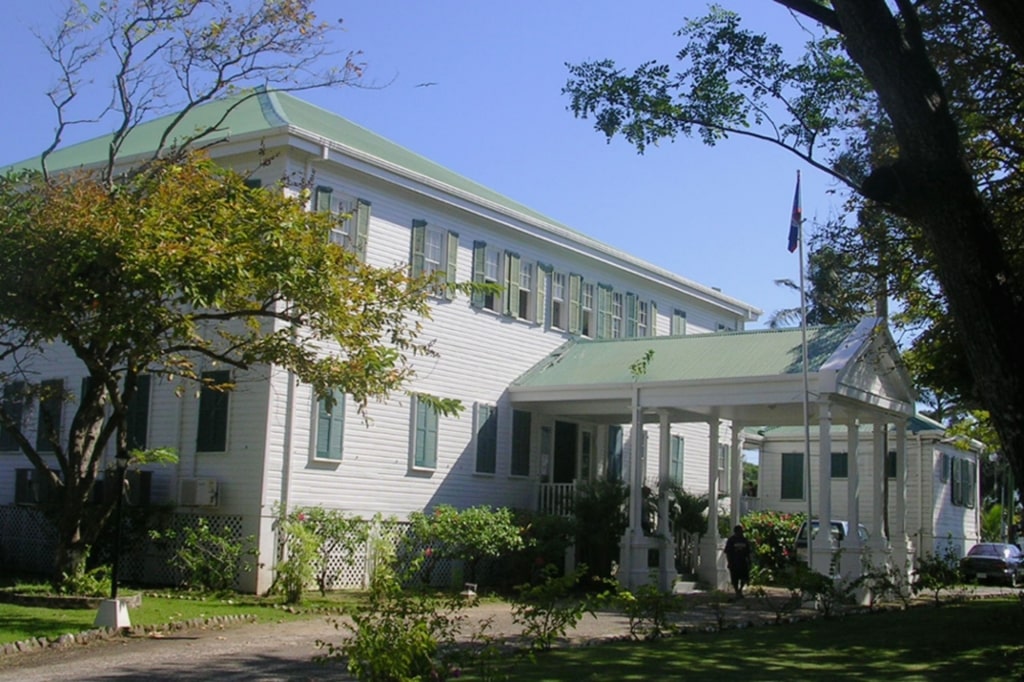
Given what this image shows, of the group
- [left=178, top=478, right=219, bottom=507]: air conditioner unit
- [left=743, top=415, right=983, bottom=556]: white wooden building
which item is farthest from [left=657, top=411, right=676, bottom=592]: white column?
[left=743, top=415, right=983, bottom=556]: white wooden building

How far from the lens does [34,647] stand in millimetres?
13164

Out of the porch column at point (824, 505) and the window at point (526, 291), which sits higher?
the window at point (526, 291)

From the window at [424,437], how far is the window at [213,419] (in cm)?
406

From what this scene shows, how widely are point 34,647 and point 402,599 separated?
19.4ft

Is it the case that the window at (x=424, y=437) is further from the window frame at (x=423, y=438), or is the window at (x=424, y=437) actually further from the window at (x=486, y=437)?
the window at (x=486, y=437)

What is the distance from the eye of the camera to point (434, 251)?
929 inches

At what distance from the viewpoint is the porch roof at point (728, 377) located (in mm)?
21688

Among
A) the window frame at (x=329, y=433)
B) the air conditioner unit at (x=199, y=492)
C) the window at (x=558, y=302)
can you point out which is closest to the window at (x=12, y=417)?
the air conditioner unit at (x=199, y=492)

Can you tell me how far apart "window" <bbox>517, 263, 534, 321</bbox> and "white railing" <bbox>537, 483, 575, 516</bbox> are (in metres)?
3.86

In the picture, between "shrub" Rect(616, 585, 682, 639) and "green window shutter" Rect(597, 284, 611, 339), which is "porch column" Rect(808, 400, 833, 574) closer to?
"shrub" Rect(616, 585, 682, 639)

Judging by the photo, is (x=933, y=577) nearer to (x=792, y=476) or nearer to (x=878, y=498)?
(x=878, y=498)

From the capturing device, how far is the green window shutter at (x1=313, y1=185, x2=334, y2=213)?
2066cm

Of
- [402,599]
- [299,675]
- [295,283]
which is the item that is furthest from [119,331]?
[402,599]

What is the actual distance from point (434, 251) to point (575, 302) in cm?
517
